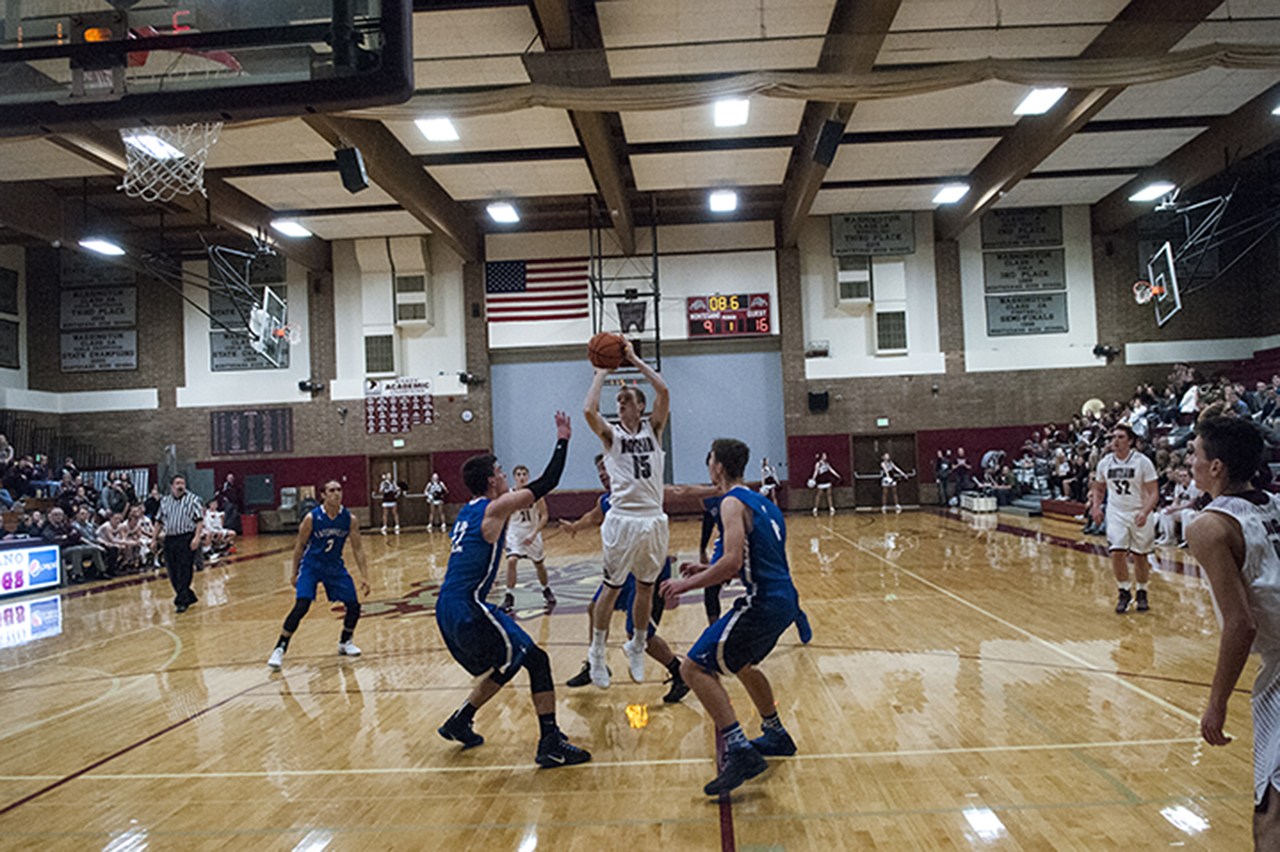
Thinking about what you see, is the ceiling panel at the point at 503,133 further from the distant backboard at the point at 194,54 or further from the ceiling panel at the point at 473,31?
the distant backboard at the point at 194,54

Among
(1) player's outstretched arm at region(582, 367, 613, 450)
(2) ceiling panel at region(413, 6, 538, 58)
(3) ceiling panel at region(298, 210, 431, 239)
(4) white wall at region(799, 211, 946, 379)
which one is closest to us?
(1) player's outstretched arm at region(582, 367, 613, 450)

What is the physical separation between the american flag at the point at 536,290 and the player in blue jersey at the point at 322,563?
15556 millimetres

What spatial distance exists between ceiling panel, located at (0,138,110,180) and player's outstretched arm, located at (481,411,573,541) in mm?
12754

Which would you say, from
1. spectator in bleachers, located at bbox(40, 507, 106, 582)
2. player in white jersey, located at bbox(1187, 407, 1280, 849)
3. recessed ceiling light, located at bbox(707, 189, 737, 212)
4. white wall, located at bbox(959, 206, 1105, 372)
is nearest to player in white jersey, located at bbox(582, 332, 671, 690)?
player in white jersey, located at bbox(1187, 407, 1280, 849)

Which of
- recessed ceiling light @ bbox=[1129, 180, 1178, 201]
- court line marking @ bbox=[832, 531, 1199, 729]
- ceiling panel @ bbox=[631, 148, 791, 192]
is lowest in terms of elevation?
court line marking @ bbox=[832, 531, 1199, 729]

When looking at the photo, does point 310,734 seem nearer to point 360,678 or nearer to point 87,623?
point 360,678

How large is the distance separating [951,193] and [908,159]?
2.82 m

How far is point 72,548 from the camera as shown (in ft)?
46.7

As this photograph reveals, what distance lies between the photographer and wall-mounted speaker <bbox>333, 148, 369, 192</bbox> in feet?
43.8

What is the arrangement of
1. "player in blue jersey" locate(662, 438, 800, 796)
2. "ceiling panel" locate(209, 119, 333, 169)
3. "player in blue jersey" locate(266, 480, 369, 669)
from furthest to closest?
"ceiling panel" locate(209, 119, 333, 169)
"player in blue jersey" locate(266, 480, 369, 669)
"player in blue jersey" locate(662, 438, 800, 796)

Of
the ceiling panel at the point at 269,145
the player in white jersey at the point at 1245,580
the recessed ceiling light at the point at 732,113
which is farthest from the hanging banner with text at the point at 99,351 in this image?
the player in white jersey at the point at 1245,580

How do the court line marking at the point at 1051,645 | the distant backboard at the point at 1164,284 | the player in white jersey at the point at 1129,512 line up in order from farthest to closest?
the distant backboard at the point at 1164,284, the player in white jersey at the point at 1129,512, the court line marking at the point at 1051,645

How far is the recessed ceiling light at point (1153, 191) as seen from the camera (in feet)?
61.2

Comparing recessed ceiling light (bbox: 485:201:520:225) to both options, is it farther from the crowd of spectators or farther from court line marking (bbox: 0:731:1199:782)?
court line marking (bbox: 0:731:1199:782)
